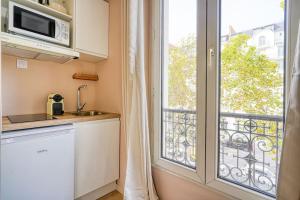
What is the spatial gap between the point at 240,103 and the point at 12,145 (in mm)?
1676

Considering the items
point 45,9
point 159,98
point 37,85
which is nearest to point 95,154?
point 159,98

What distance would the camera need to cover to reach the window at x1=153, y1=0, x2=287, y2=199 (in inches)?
42.4

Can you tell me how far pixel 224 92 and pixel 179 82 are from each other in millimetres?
429

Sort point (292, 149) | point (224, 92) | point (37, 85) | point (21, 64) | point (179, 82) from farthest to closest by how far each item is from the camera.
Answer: point (37, 85)
point (21, 64)
point (179, 82)
point (224, 92)
point (292, 149)

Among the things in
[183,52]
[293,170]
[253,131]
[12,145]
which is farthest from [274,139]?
[12,145]

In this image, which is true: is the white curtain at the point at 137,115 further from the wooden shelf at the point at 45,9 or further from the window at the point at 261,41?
the window at the point at 261,41

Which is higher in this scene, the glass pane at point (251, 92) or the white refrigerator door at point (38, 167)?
the glass pane at point (251, 92)

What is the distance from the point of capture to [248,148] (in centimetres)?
119

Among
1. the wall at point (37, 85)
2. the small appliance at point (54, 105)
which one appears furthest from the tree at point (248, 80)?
the wall at point (37, 85)

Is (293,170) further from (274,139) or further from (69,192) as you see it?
(69,192)

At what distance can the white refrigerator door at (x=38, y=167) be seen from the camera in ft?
3.77

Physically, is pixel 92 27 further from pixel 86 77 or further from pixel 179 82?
pixel 179 82

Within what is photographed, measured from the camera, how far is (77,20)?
173cm

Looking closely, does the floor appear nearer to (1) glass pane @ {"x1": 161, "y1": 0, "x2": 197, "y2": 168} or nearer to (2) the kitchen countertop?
(1) glass pane @ {"x1": 161, "y1": 0, "x2": 197, "y2": 168}
